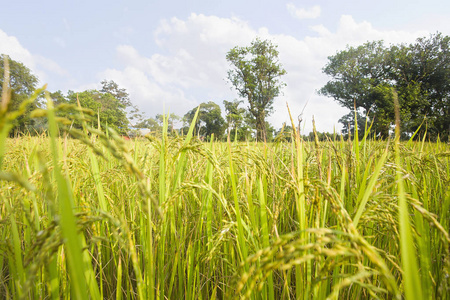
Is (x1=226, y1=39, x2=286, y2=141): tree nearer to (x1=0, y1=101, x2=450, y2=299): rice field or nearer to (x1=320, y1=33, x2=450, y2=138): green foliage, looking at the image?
(x1=320, y1=33, x2=450, y2=138): green foliage

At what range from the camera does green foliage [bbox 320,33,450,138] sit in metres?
27.8

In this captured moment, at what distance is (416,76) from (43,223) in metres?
40.2

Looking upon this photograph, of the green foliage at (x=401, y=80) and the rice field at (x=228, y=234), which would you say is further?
the green foliage at (x=401, y=80)

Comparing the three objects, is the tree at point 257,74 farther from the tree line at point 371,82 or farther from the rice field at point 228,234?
the rice field at point 228,234

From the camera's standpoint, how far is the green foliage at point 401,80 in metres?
27.8

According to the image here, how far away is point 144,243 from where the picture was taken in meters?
0.97

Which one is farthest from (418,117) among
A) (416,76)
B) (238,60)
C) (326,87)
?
Answer: (238,60)

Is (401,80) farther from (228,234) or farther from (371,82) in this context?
(228,234)

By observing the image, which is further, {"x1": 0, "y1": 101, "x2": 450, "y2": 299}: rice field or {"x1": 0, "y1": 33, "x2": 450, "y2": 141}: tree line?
{"x1": 0, "y1": 33, "x2": 450, "y2": 141}: tree line

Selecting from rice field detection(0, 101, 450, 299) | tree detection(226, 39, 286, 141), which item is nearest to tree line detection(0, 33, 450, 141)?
tree detection(226, 39, 286, 141)

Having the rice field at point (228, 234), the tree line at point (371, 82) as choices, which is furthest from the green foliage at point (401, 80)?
the rice field at point (228, 234)

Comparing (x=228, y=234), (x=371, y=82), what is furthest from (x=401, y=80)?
(x=228, y=234)

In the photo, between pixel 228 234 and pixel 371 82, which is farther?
pixel 371 82

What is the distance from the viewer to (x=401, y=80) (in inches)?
1220
